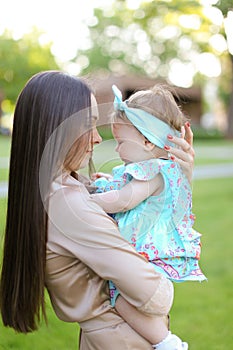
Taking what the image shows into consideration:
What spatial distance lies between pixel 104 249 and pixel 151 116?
1.55 feet

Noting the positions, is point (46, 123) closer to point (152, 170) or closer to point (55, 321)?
point (152, 170)

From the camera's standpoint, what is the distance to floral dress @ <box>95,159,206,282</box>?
1.96m

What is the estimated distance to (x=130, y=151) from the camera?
2.04 metres

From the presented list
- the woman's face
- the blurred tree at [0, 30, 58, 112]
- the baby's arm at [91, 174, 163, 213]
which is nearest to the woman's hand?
the baby's arm at [91, 174, 163, 213]

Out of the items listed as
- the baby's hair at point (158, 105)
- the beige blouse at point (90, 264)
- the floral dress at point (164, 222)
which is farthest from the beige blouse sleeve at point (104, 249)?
the baby's hair at point (158, 105)

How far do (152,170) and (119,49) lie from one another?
4990cm

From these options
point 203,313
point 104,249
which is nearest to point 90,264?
point 104,249

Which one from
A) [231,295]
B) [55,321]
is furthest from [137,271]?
[231,295]

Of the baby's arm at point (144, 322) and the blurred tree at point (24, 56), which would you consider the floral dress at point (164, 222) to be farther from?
the blurred tree at point (24, 56)

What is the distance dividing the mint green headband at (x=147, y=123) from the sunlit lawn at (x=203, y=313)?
2.01 feet

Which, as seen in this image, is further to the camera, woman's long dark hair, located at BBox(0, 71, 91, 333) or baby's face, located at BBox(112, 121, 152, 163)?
baby's face, located at BBox(112, 121, 152, 163)

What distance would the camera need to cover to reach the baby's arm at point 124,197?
1.94 meters

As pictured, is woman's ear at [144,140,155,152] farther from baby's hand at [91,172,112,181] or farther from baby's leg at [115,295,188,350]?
baby's leg at [115,295,188,350]

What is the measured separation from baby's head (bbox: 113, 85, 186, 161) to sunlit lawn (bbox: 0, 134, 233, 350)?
602 millimetres
